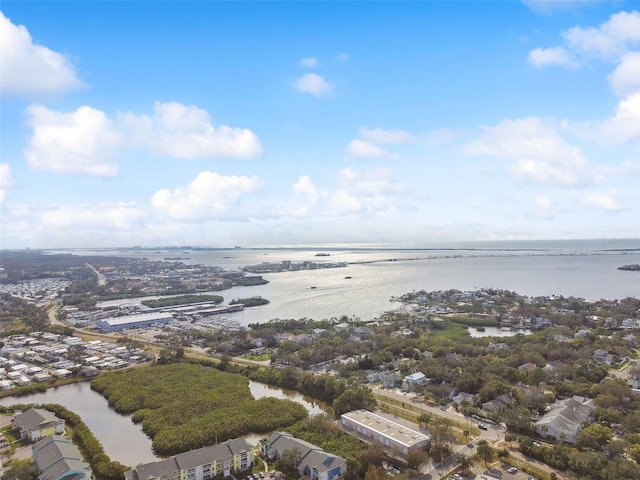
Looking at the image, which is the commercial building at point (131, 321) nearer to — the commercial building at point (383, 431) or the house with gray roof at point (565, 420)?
the commercial building at point (383, 431)

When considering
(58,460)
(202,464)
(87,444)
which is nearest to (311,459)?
(202,464)

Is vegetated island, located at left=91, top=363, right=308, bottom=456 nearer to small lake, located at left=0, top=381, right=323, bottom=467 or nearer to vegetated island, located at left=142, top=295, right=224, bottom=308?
small lake, located at left=0, top=381, right=323, bottom=467

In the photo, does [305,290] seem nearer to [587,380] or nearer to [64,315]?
[64,315]

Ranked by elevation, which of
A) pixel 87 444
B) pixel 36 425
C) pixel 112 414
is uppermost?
pixel 36 425

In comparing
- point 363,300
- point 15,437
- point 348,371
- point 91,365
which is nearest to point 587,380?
point 348,371

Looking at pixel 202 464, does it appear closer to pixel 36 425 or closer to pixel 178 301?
pixel 36 425

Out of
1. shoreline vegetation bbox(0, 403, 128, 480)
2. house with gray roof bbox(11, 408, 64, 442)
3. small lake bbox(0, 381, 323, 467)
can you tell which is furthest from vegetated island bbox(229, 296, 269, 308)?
house with gray roof bbox(11, 408, 64, 442)
